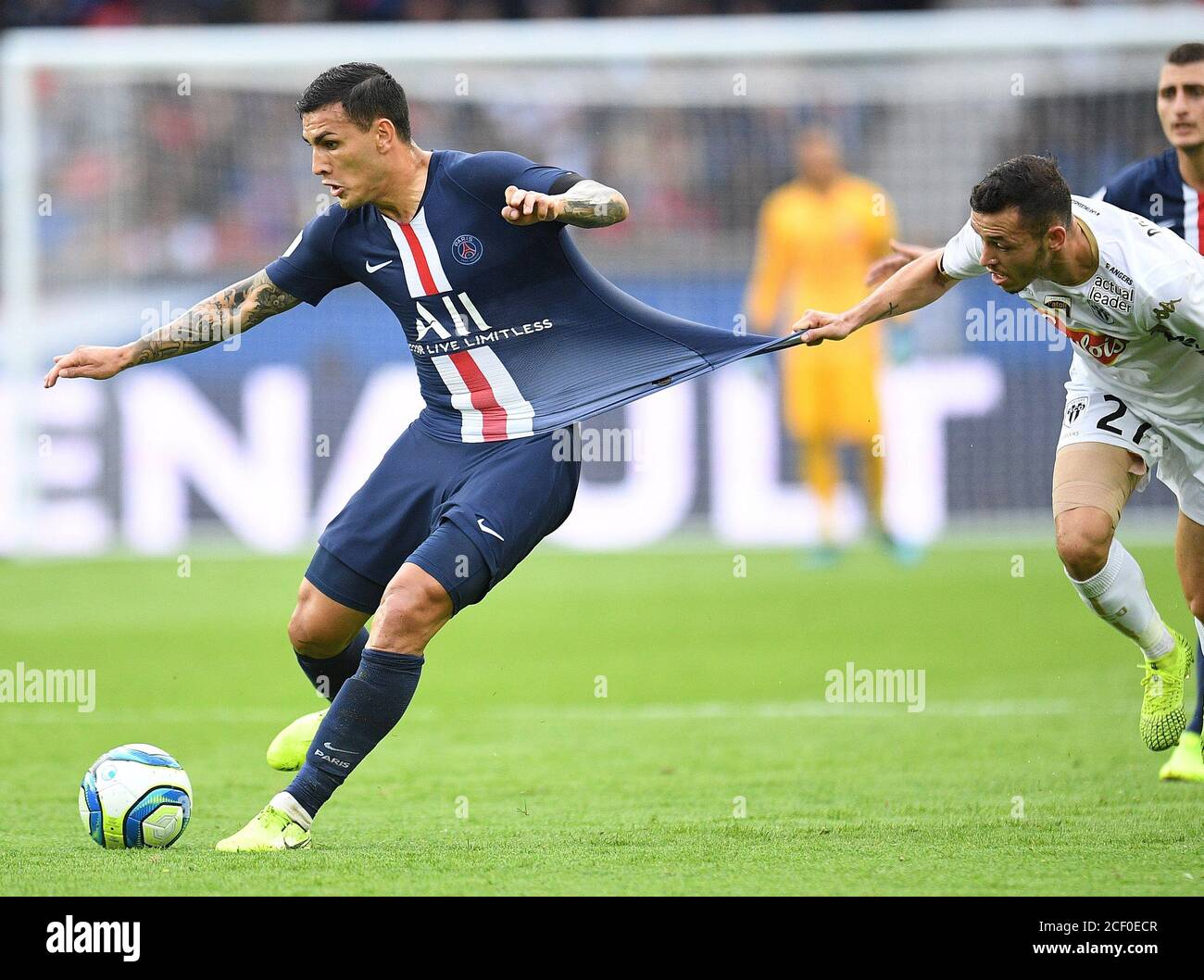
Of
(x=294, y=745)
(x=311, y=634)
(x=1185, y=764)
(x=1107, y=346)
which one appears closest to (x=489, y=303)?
(x=311, y=634)

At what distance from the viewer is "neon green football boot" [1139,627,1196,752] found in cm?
585

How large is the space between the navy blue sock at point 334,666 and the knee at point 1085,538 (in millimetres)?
2439

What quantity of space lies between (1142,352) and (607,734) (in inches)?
125

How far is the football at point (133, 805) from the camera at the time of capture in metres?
5.08

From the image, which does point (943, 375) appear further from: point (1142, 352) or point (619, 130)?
point (1142, 352)

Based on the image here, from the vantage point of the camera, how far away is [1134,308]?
528cm

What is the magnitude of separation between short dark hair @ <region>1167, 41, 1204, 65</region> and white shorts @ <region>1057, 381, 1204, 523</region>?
1502mm

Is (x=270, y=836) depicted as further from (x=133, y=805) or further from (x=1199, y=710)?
(x=1199, y=710)

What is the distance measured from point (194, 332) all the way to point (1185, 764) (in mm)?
3938

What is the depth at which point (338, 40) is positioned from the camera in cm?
1380

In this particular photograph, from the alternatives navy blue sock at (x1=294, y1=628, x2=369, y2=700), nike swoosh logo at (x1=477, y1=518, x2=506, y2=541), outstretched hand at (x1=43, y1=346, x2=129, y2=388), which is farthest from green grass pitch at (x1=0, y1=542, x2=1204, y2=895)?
outstretched hand at (x1=43, y1=346, x2=129, y2=388)

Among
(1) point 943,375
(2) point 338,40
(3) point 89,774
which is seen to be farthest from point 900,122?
(3) point 89,774

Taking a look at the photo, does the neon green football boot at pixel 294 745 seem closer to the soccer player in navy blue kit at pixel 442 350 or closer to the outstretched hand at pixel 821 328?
the soccer player in navy blue kit at pixel 442 350

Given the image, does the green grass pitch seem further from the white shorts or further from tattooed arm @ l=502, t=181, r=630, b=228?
tattooed arm @ l=502, t=181, r=630, b=228
